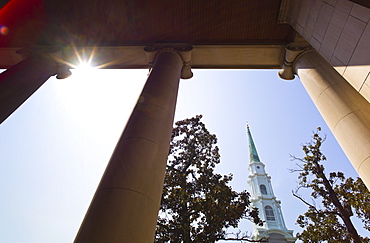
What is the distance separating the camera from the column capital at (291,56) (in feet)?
50.0

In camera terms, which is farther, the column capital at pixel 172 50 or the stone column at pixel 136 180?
the column capital at pixel 172 50

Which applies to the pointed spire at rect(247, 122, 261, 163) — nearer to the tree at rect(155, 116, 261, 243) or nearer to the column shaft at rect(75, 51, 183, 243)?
the tree at rect(155, 116, 261, 243)

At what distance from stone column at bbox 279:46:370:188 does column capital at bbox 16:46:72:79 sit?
18.8m

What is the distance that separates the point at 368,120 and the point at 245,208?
16.6 meters

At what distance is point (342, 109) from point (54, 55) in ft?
67.0

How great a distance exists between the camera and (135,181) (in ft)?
21.1

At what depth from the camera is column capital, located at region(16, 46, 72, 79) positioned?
54.2ft

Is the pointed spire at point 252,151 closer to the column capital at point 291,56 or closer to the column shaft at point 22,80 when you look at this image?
the column capital at point 291,56

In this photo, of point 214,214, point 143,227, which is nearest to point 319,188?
point 214,214

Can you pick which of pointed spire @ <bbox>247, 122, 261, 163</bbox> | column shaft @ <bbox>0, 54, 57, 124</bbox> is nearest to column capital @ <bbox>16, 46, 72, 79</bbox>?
column shaft @ <bbox>0, 54, 57, 124</bbox>

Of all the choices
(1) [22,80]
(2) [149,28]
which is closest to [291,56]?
(2) [149,28]

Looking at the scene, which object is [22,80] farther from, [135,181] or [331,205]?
[331,205]

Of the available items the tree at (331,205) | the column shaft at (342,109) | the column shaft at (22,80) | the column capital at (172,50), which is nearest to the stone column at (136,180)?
the column capital at (172,50)

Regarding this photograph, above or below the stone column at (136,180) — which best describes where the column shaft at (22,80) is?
above
